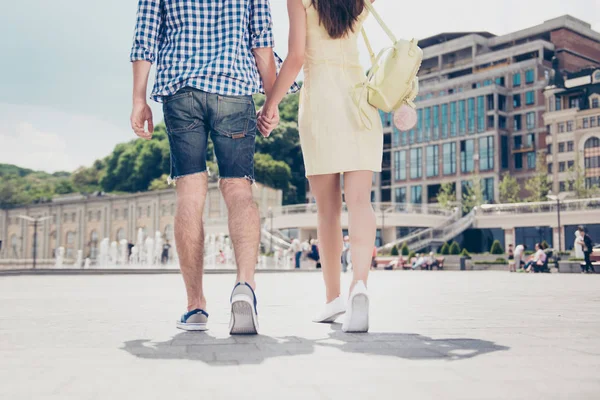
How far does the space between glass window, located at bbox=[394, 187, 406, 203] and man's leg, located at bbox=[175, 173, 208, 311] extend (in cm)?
6596

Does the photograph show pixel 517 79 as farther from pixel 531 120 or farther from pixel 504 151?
pixel 504 151

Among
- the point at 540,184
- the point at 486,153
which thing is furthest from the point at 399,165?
the point at 540,184

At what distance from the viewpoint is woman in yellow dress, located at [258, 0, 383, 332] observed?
13.0 ft

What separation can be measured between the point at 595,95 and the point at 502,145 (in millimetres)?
9477

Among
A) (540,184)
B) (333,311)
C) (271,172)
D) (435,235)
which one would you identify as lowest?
(333,311)

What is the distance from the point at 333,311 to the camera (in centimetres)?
413

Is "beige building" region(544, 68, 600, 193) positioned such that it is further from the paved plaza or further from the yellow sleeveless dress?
the paved plaza

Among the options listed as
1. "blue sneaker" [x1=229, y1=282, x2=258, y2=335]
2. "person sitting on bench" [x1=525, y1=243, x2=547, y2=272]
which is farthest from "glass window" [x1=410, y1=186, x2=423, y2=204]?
"blue sneaker" [x1=229, y1=282, x2=258, y2=335]

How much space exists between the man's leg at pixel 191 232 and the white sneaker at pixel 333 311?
77 centimetres

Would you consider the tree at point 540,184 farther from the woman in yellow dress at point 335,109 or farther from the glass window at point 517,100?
the woman in yellow dress at point 335,109

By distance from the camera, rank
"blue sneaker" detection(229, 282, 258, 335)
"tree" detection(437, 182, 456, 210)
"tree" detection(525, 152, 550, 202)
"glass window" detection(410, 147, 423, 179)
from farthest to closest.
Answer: "glass window" detection(410, 147, 423, 179) < "tree" detection(437, 182, 456, 210) < "tree" detection(525, 152, 550, 202) < "blue sneaker" detection(229, 282, 258, 335)

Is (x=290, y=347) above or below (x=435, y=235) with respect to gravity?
below

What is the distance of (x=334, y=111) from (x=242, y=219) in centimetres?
86

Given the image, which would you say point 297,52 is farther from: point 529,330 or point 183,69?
point 529,330
